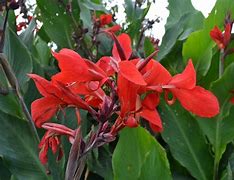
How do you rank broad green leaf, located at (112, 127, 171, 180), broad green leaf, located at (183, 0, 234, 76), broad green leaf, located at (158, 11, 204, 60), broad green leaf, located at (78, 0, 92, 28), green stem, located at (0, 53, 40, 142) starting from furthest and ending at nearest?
1. broad green leaf, located at (78, 0, 92, 28)
2. broad green leaf, located at (158, 11, 204, 60)
3. broad green leaf, located at (183, 0, 234, 76)
4. green stem, located at (0, 53, 40, 142)
5. broad green leaf, located at (112, 127, 171, 180)

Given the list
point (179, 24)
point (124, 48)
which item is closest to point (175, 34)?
point (179, 24)

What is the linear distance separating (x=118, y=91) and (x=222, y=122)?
0.64m

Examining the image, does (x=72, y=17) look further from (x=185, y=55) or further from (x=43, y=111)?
(x=43, y=111)

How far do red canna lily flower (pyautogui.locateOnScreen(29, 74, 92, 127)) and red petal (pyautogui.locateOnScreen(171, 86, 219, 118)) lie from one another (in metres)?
0.17

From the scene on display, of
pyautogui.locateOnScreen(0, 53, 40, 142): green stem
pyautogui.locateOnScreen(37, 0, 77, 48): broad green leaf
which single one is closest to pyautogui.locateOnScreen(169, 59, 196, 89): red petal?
pyautogui.locateOnScreen(0, 53, 40, 142): green stem

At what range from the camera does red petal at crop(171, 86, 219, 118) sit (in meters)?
0.74

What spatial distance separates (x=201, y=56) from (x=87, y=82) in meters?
0.77

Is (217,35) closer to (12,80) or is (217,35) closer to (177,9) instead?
(12,80)

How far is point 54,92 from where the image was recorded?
77cm

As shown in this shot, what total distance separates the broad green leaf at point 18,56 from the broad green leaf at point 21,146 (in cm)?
13

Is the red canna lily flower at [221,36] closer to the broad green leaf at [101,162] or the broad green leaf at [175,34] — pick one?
the broad green leaf at [175,34]

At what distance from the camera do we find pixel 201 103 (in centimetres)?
74

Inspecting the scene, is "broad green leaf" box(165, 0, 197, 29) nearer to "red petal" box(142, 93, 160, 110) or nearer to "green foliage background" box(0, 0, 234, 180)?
"green foliage background" box(0, 0, 234, 180)

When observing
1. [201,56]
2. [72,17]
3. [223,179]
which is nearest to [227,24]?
[201,56]
